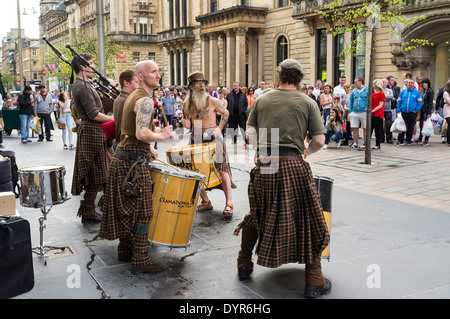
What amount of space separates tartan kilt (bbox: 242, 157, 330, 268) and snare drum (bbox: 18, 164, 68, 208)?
2.15 metres

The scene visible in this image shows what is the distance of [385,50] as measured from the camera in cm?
2300

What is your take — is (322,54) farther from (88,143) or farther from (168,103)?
(88,143)

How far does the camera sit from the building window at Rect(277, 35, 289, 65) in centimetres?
3200

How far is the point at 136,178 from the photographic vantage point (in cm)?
415

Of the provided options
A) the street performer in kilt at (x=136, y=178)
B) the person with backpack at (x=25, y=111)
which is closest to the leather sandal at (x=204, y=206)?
the street performer in kilt at (x=136, y=178)

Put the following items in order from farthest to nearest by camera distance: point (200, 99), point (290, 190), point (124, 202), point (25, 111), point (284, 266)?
point (25, 111)
point (200, 99)
point (284, 266)
point (124, 202)
point (290, 190)

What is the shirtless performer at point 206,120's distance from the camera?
630cm

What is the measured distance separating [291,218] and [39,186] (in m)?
2.45

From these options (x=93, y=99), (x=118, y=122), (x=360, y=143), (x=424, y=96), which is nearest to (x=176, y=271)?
(x=118, y=122)

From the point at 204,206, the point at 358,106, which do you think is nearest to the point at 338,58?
the point at 358,106

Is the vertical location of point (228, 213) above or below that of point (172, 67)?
below
